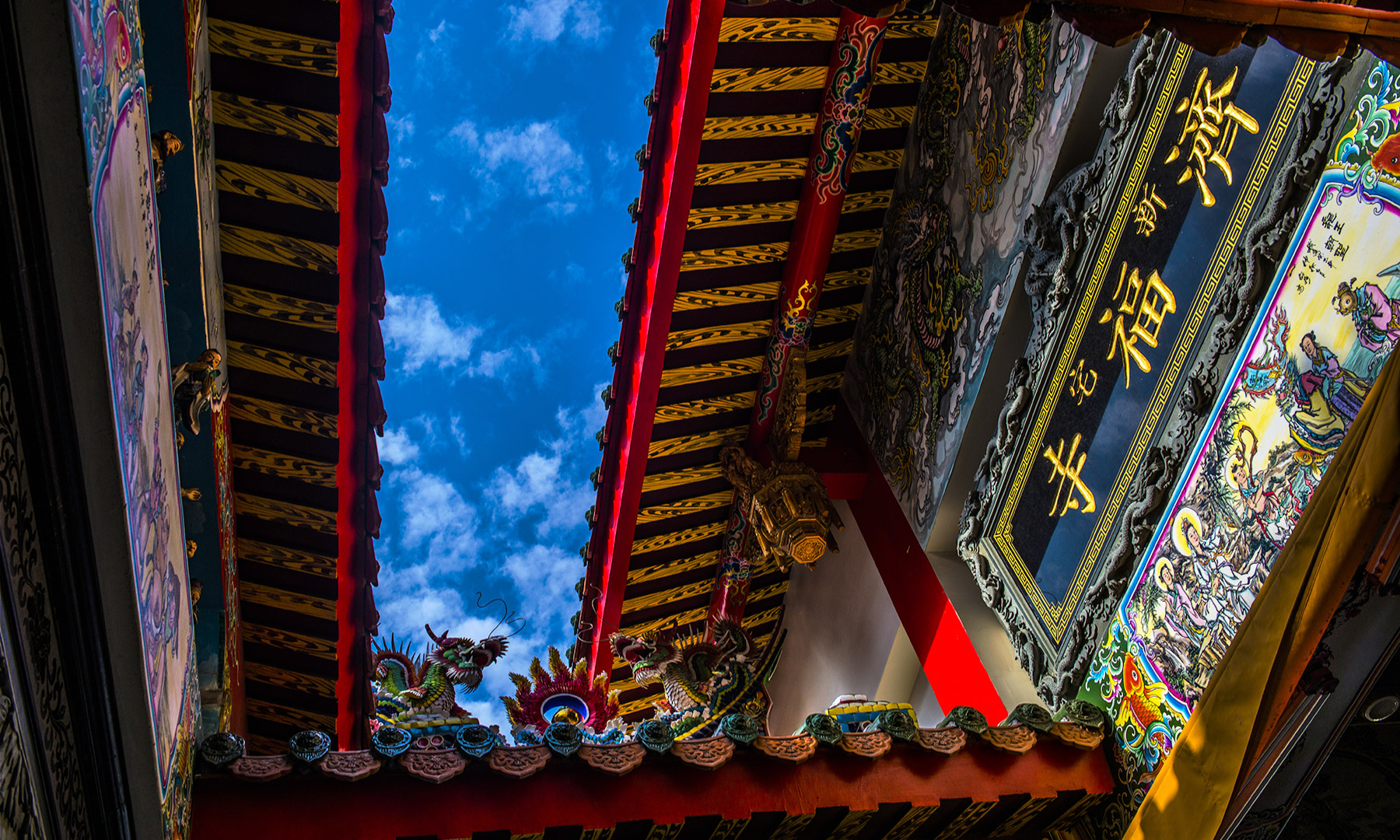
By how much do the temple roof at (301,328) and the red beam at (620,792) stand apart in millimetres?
1484

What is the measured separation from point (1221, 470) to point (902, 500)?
2270 millimetres

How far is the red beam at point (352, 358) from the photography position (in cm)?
362

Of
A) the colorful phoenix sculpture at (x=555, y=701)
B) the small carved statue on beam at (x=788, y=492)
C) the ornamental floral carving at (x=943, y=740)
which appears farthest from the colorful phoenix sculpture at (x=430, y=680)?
the ornamental floral carving at (x=943, y=740)

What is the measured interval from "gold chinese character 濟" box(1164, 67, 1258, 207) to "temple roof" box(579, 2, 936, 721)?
5.31ft

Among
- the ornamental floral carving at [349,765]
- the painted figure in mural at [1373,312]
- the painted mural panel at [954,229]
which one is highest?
the painted mural panel at [954,229]

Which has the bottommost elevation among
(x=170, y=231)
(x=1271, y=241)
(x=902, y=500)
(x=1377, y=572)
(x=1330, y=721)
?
(x=1330, y=721)

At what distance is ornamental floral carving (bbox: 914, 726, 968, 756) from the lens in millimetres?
3850

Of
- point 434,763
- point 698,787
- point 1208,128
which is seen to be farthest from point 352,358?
point 1208,128

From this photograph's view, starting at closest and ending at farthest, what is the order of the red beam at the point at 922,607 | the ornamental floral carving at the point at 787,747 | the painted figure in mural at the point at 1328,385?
the painted figure in mural at the point at 1328,385 < the ornamental floral carving at the point at 787,747 < the red beam at the point at 922,607

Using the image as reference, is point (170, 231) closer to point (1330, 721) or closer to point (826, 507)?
point (826, 507)

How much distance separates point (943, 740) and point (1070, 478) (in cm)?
Result: 118

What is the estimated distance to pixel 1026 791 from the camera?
3789 millimetres

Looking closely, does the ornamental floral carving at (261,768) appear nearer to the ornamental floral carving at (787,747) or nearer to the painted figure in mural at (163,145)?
the ornamental floral carving at (787,747)

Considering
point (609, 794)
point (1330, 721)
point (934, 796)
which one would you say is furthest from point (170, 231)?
point (1330, 721)
